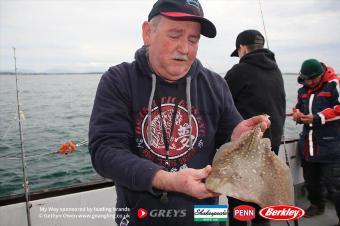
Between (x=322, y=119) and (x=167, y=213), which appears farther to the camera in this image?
(x=322, y=119)

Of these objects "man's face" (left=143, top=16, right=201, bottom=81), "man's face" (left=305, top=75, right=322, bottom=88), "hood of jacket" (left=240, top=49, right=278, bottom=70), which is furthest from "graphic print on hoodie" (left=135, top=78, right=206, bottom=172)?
"man's face" (left=305, top=75, right=322, bottom=88)

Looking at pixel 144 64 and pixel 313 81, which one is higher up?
pixel 144 64

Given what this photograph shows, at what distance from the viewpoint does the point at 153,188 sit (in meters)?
1.77

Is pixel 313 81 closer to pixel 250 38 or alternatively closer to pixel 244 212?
pixel 250 38

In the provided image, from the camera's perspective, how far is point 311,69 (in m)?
5.00

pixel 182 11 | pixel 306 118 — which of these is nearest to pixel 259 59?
pixel 306 118

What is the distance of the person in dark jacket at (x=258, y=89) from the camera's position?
399 centimetres

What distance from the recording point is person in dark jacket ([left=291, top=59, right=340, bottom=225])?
4906mm

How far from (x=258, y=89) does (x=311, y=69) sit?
5.35 feet

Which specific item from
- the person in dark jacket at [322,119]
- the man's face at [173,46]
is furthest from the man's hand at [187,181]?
the person in dark jacket at [322,119]

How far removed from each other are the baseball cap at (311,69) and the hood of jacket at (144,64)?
10.9 feet

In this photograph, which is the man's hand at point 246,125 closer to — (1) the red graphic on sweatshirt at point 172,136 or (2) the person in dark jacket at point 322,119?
(1) the red graphic on sweatshirt at point 172,136

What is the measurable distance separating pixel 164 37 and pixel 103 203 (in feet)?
9.15

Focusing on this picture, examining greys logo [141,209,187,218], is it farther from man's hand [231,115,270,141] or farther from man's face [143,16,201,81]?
man's face [143,16,201,81]
